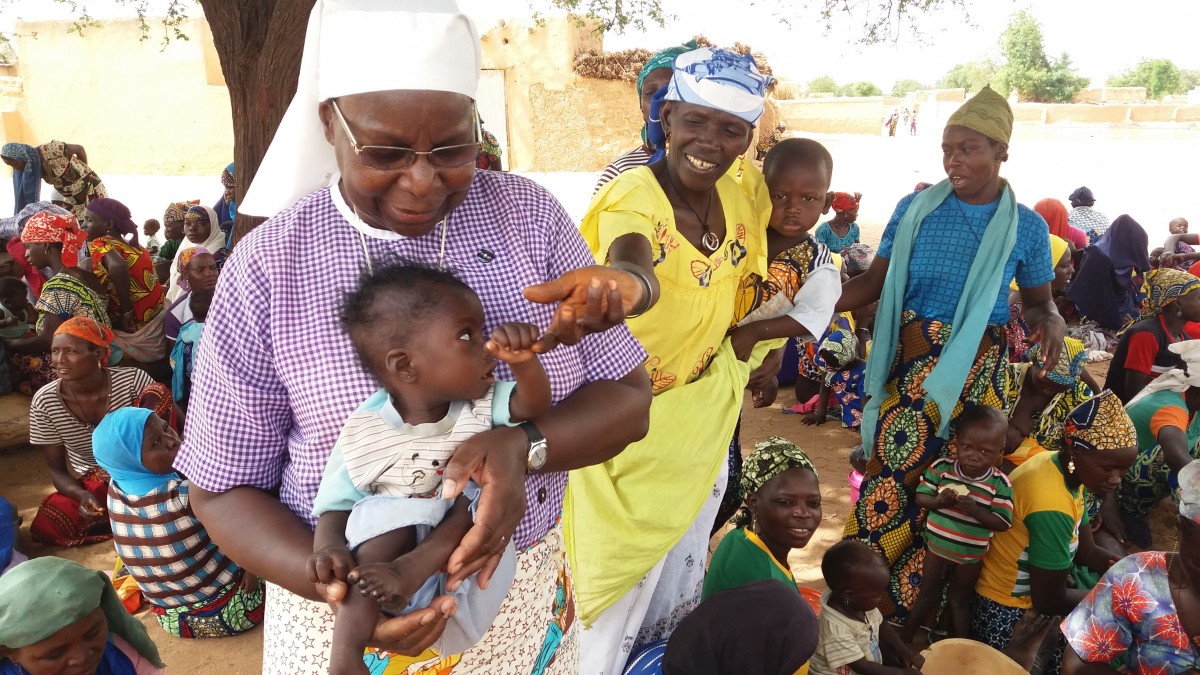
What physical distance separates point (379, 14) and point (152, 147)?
22181 mm

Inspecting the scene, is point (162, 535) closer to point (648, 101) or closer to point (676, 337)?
point (676, 337)

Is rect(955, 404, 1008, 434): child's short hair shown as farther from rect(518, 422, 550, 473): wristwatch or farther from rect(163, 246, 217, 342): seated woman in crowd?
rect(163, 246, 217, 342): seated woman in crowd

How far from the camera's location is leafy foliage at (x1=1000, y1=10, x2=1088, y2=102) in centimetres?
3862

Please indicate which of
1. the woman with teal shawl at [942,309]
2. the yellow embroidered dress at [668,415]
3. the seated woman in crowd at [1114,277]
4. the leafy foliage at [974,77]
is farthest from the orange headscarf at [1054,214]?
the leafy foliage at [974,77]

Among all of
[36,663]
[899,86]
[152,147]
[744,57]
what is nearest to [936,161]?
[152,147]

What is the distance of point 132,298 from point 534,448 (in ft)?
20.2

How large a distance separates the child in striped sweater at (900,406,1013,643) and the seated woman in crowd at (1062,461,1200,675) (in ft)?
3.10

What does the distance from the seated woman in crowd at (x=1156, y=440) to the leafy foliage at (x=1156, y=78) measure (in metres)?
45.5

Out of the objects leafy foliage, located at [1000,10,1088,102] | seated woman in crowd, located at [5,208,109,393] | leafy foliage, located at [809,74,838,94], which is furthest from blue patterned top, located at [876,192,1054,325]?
leafy foliage, located at [809,74,838,94]

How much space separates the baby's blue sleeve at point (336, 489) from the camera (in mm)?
1408

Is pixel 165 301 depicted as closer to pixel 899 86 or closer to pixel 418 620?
pixel 418 620

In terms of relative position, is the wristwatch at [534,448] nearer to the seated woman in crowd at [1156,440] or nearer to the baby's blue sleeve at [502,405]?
the baby's blue sleeve at [502,405]

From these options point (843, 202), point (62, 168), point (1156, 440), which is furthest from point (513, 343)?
point (62, 168)

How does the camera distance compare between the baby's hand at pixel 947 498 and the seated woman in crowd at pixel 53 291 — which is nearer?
the baby's hand at pixel 947 498
